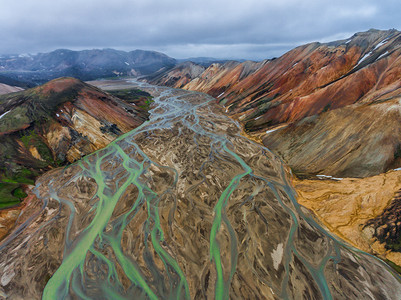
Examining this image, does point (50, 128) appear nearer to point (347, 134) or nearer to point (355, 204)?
point (355, 204)

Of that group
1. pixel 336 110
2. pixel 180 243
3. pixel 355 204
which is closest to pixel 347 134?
pixel 336 110

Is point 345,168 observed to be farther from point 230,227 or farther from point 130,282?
point 130,282

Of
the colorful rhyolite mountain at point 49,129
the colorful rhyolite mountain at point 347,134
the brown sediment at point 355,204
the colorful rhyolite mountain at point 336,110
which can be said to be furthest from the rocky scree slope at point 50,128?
the brown sediment at point 355,204

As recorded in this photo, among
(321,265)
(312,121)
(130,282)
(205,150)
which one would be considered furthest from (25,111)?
(312,121)

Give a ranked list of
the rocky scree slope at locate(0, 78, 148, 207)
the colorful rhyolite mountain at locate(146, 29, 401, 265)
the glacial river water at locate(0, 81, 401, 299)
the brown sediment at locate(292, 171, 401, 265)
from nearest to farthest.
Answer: the glacial river water at locate(0, 81, 401, 299)
the brown sediment at locate(292, 171, 401, 265)
the colorful rhyolite mountain at locate(146, 29, 401, 265)
the rocky scree slope at locate(0, 78, 148, 207)

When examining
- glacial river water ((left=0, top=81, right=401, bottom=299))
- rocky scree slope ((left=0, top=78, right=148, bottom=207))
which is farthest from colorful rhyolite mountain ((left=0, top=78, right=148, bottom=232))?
glacial river water ((left=0, top=81, right=401, bottom=299))

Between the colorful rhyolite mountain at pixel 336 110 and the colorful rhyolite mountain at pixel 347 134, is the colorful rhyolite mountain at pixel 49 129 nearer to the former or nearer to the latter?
the colorful rhyolite mountain at pixel 347 134

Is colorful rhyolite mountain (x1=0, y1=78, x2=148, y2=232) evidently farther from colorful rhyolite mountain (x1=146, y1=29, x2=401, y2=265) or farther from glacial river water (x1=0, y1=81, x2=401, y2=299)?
colorful rhyolite mountain (x1=146, y1=29, x2=401, y2=265)
